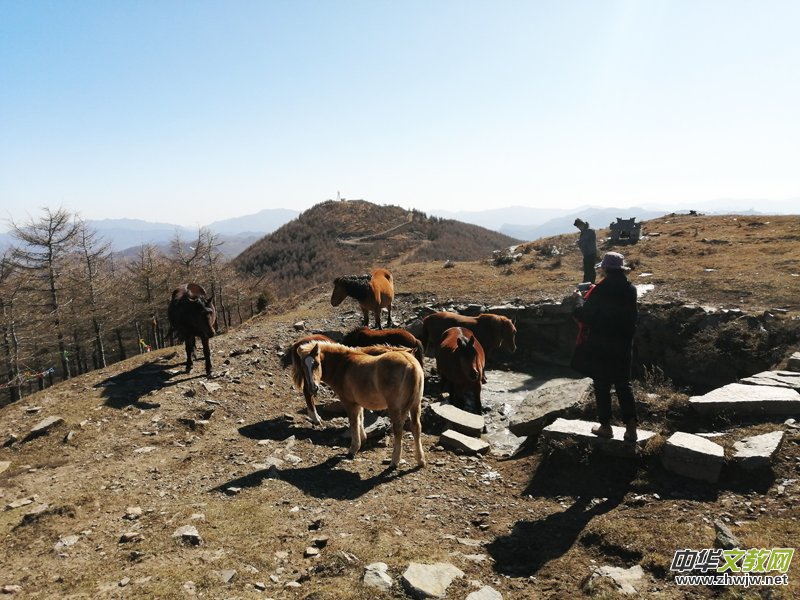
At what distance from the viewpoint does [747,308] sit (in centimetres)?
1380

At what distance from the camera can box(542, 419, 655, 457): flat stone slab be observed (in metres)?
6.89

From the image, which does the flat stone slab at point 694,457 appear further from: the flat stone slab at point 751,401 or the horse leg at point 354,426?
the horse leg at point 354,426

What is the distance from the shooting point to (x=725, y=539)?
15.2ft

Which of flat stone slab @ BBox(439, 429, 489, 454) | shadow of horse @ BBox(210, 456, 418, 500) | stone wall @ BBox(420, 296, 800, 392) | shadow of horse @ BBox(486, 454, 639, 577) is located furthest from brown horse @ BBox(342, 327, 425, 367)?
stone wall @ BBox(420, 296, 800, 392)

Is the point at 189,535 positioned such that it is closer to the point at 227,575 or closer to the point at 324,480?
the point at 227,575

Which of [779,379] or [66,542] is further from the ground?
[779,379]

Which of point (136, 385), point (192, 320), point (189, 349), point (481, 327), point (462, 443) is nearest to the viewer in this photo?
point (462, 443)

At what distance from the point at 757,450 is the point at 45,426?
484 inches

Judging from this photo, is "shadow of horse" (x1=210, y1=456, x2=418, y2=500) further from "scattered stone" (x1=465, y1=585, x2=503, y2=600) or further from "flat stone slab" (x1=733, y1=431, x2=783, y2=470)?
"flat stone slab" (x1=733, y1=431, x2=783, y2=470)

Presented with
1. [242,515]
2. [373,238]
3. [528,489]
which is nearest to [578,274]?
[528,489]

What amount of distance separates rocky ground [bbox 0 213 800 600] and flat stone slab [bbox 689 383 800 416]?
373 millimetres

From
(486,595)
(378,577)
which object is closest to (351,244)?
(378,577)

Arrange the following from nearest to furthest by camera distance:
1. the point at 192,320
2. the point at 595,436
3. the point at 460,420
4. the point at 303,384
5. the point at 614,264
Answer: the point at 614,264, the point at 595,436, the point at 303,384, the point at 460,420, the point at 192,320

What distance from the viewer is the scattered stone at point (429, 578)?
4.44 m
